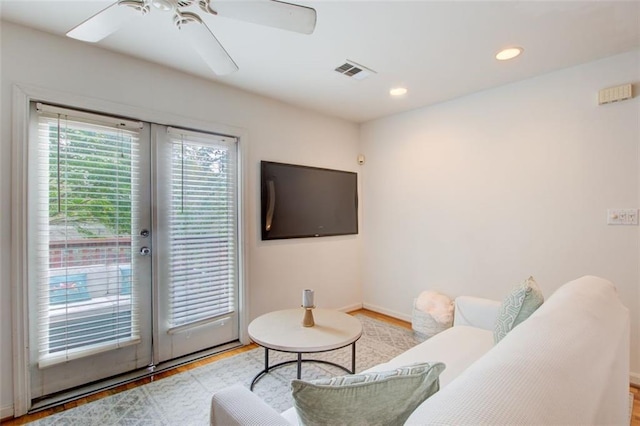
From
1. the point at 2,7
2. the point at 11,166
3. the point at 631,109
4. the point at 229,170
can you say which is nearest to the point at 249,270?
the point at 229,170

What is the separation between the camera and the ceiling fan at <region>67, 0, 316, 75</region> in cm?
134

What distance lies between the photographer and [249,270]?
10.0 ft

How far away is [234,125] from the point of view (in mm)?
2961

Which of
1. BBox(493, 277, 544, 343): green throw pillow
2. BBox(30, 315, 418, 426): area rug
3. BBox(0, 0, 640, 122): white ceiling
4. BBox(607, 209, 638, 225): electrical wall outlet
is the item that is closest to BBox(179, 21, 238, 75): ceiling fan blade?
BBox(0, 0, 640, 122): white ceiling

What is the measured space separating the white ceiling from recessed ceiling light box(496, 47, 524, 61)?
0.16 feet

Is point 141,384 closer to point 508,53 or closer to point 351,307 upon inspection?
point 351,307

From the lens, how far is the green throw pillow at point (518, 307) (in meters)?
1.51

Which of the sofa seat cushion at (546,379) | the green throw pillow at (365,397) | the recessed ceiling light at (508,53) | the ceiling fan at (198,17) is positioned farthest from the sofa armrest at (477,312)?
the ceiling fan at (198,17)

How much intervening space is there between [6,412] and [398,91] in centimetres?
382

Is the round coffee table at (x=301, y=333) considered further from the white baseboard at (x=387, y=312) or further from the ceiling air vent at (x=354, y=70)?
the ceiling air vent at (x=354, y=70)

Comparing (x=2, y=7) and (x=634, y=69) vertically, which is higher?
(x=2, y=7)

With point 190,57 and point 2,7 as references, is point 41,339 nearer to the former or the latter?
point 2,7

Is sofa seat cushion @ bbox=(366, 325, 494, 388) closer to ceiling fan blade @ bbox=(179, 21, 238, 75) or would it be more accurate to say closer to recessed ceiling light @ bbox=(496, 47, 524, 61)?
ceiling fan blade @ bbox=(179, 21, 238, 75)

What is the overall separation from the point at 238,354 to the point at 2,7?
9.47ft
